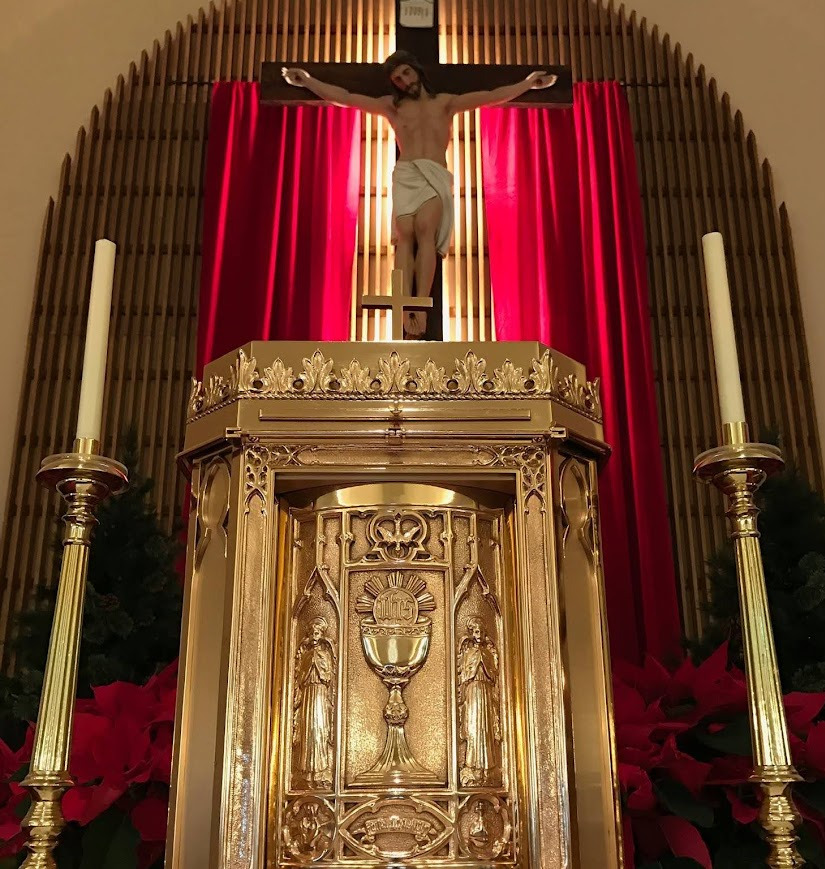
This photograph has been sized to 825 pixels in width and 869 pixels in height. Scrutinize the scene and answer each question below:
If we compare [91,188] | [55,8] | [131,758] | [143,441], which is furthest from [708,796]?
[55,8]

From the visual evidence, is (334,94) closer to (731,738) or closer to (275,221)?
(275,221)

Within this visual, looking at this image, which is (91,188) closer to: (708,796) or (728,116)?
(728,116)

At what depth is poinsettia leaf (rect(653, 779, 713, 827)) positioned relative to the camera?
1.92m

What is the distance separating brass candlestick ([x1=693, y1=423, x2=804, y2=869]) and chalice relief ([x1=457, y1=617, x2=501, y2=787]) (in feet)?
1.30

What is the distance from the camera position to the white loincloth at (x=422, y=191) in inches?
141

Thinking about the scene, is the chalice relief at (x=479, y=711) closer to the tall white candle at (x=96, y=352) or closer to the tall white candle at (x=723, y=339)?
the tall white candle at (x=723, y=339)

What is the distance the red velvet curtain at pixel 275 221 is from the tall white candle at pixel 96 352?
9.52 ft

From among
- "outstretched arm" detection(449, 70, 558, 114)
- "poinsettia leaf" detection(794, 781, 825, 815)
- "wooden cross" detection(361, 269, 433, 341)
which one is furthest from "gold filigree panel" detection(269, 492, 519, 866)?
"outstretched arm" detection(449, 70, 558, 114)

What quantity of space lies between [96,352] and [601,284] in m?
3.56

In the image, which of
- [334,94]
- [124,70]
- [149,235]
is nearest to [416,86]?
[334,94]

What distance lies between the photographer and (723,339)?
6.25 feet

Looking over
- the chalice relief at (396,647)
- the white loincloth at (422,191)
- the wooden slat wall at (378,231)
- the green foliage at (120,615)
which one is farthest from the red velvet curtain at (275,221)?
the chalice relief at (396,647)

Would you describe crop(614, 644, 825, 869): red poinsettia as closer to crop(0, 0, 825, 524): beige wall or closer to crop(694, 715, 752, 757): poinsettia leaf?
crop(694, 715, 752, 757): poinsettia leaf

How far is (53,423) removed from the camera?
16.0 feet
